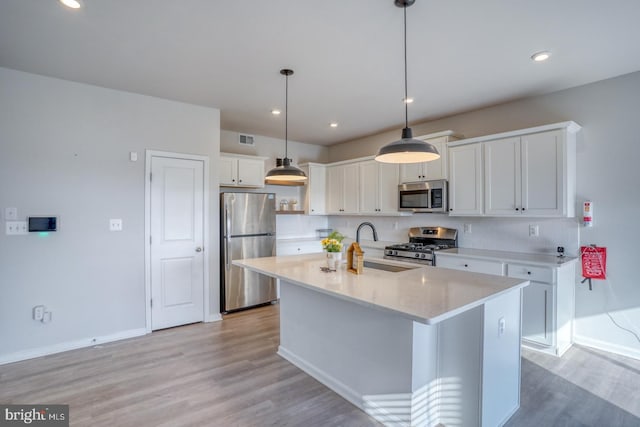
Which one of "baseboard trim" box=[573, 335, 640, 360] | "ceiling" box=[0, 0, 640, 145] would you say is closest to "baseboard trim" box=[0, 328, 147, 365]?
"ceiling" box=[0, 0, 640, 145]

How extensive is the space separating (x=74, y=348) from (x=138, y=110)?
2.54 m

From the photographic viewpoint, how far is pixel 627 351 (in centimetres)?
300

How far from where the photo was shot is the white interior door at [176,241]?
3679mm

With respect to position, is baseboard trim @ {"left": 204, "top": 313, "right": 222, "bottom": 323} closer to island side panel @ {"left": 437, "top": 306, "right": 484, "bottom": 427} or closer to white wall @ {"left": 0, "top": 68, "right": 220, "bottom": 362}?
white wall @ {"left": 0, "top": 68, "right": 220, "bottom": 362}

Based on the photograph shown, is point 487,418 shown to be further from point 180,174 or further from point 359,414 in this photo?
point 180,174

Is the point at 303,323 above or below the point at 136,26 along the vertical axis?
below

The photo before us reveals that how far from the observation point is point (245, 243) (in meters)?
4.47

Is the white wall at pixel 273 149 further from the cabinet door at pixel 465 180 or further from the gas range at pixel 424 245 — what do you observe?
the cabinet door at pixel 465 180

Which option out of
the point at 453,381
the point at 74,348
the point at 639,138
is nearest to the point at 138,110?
the point at 74,348

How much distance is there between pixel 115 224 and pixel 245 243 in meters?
1.58

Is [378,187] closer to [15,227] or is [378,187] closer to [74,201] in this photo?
[74,201]

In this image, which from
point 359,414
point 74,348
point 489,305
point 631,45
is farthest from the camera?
point 74,348

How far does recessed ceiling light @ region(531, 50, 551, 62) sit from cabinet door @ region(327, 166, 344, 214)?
10.7 feet

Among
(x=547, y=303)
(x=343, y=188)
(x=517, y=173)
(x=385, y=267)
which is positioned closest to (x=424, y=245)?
(x=517, y=173)
